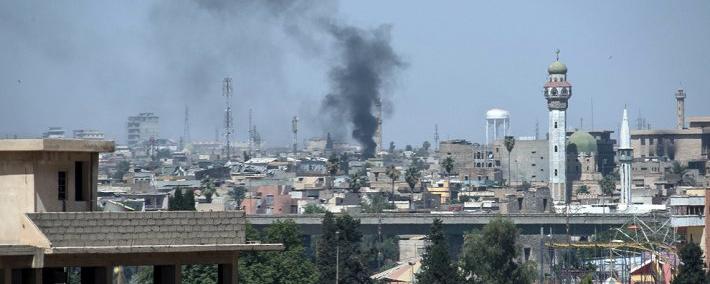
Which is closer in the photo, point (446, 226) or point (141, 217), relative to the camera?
point (141, 217)

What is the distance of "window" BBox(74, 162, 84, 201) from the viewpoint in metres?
25.7

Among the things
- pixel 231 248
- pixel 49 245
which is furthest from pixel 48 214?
pixel 231 248

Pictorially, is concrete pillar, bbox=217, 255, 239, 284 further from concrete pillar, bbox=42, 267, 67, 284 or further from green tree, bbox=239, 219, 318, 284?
green tree, bbox=239, 219, 318, 284

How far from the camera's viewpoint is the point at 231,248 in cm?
2520

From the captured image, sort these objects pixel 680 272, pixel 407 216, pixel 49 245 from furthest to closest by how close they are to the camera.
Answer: pixel 407 216 < pixel 680 272 < pixel 49 245

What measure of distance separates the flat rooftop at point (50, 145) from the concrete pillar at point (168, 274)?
157 centimetres

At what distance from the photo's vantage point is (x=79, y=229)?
2412cm

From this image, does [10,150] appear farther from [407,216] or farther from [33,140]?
[407,216]

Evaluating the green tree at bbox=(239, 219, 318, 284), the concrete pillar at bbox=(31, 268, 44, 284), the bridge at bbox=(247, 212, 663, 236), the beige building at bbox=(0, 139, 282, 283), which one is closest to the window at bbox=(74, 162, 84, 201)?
the beige building at bbox=(0, 139, 282, 283)

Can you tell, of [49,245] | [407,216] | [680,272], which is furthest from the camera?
[407,216]

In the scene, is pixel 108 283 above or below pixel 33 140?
below

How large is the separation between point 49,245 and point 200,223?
195 cm

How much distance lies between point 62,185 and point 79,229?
4.77ft

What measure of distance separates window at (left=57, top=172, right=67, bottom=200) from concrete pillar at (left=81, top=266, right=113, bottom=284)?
86 centimetres
